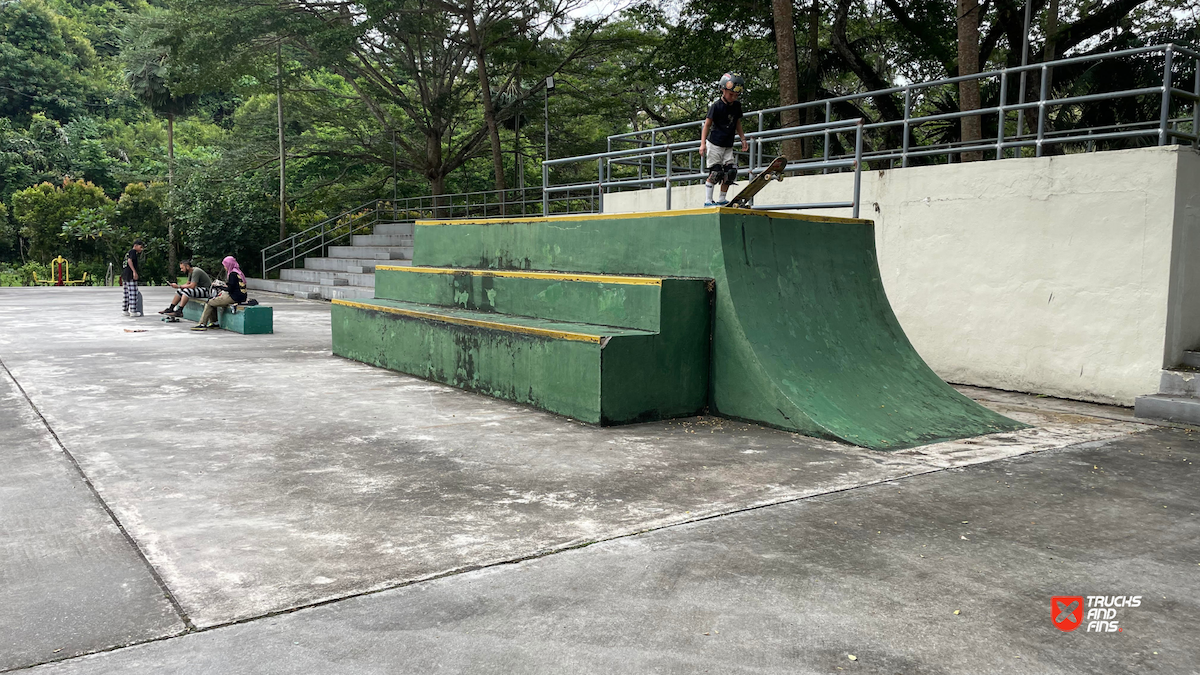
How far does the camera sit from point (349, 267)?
949 inches

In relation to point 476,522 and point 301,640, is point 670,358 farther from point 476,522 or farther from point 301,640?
point 301,640

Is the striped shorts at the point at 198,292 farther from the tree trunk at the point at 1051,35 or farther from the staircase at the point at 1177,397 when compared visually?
the tree trunk at the point at 1051,35

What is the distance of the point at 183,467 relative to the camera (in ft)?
17.3

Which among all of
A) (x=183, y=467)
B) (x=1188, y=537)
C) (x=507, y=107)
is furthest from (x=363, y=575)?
(x=507, y=107)

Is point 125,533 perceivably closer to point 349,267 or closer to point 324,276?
point 324,276

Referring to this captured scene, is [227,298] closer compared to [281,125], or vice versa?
[227,298]

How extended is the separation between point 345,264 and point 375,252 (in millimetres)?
1100

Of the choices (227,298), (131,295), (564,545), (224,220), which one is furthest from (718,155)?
(224,220)

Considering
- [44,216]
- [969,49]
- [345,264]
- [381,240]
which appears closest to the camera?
[969,49]

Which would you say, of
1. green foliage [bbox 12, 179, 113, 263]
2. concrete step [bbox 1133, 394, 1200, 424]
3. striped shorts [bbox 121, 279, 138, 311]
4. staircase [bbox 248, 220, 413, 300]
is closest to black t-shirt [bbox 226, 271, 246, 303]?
striped shorts [bbox 121, 279, 138, 311]

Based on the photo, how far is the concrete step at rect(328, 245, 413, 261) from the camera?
24094mm

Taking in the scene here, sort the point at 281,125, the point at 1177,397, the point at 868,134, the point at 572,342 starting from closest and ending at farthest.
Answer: the point at 572,342 → the point at 1177,397 → the point at 868,134 → the point at 281,125

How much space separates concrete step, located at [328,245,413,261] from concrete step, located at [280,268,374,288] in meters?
0.88

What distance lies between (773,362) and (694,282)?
944 mm
